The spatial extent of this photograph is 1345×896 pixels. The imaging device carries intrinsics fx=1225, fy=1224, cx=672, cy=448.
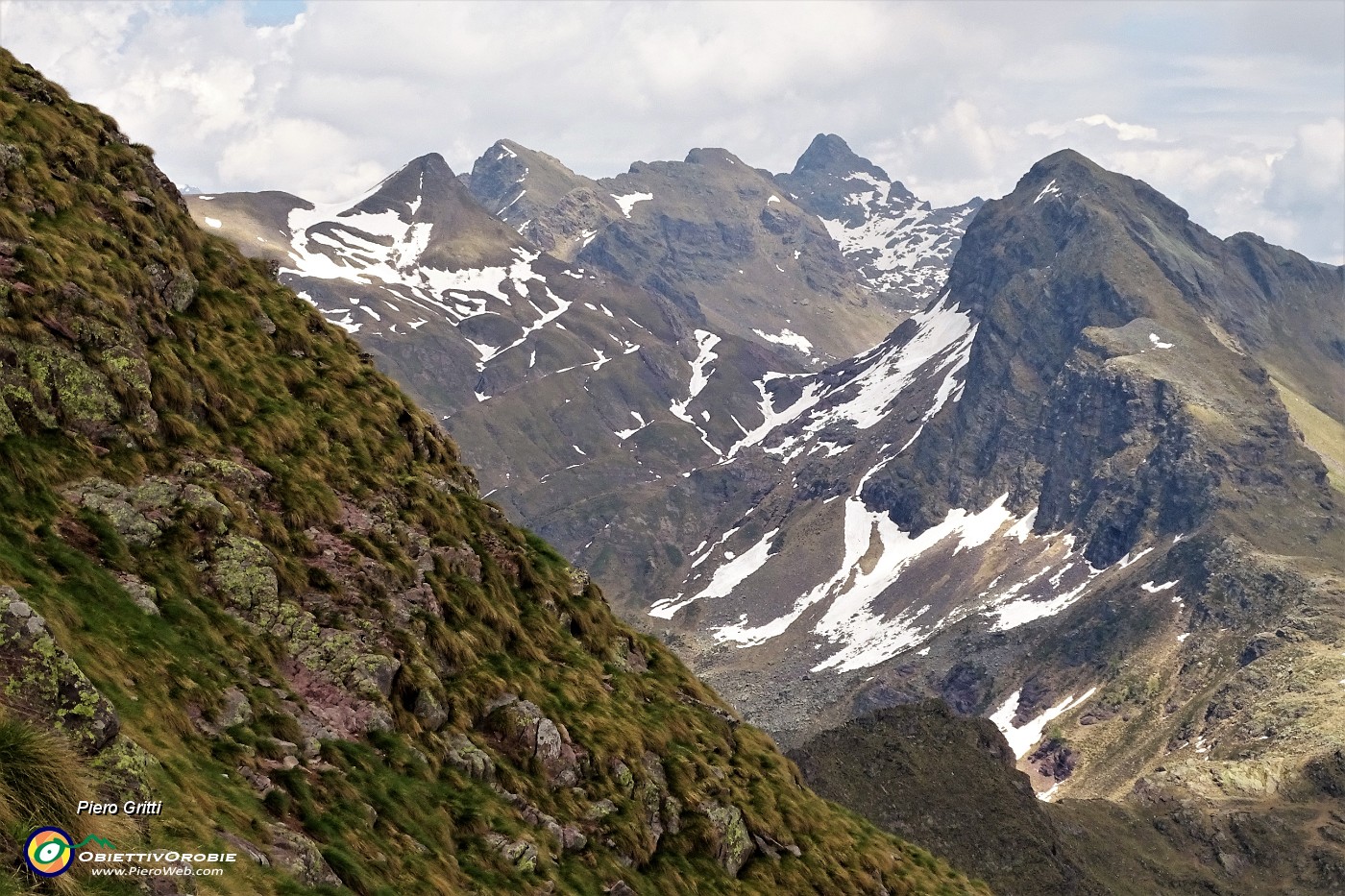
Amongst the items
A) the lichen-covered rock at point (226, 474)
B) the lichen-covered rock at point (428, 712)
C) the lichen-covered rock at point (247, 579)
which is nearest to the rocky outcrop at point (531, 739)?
the lichen-covered rock at point (428, 712)

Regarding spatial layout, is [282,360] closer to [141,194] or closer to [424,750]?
[141,194]

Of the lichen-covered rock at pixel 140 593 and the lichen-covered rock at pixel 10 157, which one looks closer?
the lichen-covered rock at pixel 140 593

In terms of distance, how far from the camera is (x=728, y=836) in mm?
45094

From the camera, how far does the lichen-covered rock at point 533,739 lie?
3900cm

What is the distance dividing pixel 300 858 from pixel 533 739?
46.6ft

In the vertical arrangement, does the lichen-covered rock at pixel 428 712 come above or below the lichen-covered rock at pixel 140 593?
below

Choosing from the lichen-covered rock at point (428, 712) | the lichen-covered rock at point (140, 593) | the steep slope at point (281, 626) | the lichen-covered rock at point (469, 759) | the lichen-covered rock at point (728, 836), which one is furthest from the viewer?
the lichen-covered rock at point (728, 836)

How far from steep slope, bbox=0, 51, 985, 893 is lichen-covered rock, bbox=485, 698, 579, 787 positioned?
9 cm

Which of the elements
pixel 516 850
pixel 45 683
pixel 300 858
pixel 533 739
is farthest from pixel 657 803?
pixel 45 683

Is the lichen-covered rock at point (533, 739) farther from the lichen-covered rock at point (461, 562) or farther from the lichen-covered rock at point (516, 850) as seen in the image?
the lichen-covered rock at point (461, 562)

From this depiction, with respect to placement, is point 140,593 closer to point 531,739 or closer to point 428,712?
point 428,712

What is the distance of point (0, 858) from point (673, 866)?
1055 inches

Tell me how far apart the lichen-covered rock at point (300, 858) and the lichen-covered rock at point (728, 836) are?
67.0 feet

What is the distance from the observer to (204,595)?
108ft
